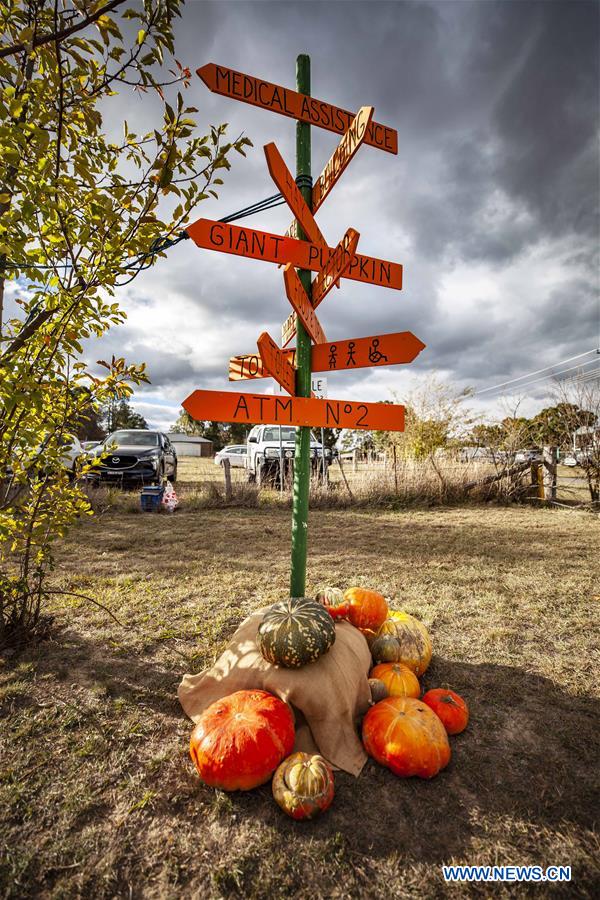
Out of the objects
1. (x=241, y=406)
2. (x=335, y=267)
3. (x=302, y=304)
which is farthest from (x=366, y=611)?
(x=335, y=267)

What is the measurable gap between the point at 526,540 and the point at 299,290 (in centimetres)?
610

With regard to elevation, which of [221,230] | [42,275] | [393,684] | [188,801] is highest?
[221,230]

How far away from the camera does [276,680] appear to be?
2041 mm

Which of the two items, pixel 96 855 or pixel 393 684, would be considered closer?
pixel 96 855

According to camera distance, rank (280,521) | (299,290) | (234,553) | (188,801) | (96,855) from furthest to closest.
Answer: (280,521), (234,553), (299,290), (188,801), (96,855)

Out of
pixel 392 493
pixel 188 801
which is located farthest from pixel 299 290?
pixel 392 493

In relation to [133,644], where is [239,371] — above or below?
above

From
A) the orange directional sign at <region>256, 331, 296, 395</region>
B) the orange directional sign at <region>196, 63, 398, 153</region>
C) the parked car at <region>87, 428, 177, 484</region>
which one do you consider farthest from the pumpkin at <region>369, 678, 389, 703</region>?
the parked car at <region>87, 428, 177, 484</region>

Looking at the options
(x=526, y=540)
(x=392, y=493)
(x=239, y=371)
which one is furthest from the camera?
(x=392, y=493)

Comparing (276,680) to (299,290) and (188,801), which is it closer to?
(188,801)

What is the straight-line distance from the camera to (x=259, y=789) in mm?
1755

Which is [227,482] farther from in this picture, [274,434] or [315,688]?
[315,688]

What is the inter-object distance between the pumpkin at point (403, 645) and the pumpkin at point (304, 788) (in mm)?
925

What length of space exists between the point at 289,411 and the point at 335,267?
2.62 feet
